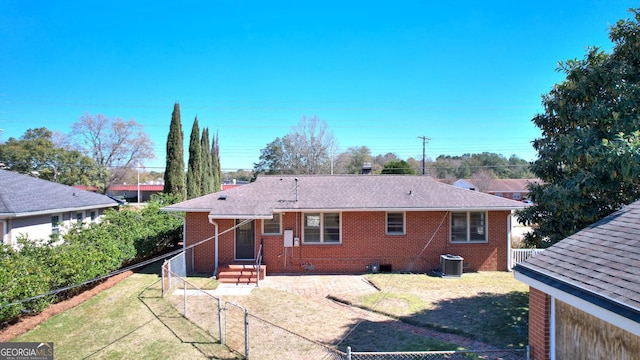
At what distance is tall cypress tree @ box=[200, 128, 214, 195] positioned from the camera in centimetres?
3666

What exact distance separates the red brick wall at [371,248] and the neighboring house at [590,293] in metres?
8.28

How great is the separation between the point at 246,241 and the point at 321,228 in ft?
10.6

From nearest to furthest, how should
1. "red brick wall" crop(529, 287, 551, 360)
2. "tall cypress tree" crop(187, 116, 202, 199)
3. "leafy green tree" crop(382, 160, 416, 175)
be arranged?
"red brick wall" crop(529, 287, 551, 360)
"tall cypress tree" crop(187, 116, 202, 199)
"leafy green tree" crop(382, 160, 416, 175)

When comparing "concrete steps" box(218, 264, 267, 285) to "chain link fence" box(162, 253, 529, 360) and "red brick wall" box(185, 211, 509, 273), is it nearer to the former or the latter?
"red brick wall" box(185, 211, 509, 273)

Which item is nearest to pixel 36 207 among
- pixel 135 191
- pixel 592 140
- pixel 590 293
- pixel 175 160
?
pixel 175 160

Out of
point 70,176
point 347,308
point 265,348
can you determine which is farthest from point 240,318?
point 70,176

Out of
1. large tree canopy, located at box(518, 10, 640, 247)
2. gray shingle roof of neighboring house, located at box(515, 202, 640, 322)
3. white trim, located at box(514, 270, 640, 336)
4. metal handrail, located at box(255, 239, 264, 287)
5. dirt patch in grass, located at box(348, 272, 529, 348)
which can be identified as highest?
large tree canopy, located at box(518, 10, 640, 247)

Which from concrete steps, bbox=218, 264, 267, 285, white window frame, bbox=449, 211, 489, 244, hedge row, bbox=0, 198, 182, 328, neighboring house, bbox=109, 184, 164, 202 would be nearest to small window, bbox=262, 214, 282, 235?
concrete steps, bbox=218, 264, 267, 285

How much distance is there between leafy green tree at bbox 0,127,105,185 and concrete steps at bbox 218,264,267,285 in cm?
3513

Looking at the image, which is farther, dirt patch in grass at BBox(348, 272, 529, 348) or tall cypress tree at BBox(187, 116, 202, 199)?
tall cypress tree at BBox(187, 116, 202, 199)

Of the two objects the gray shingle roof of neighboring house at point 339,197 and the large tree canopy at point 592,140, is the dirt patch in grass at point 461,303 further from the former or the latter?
the gray shingle roof of neighboring house at point 339,197

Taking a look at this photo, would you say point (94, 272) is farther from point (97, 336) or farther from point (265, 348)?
point (265, 348)

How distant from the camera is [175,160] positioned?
2823cm

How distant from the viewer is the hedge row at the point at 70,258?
339 inches
